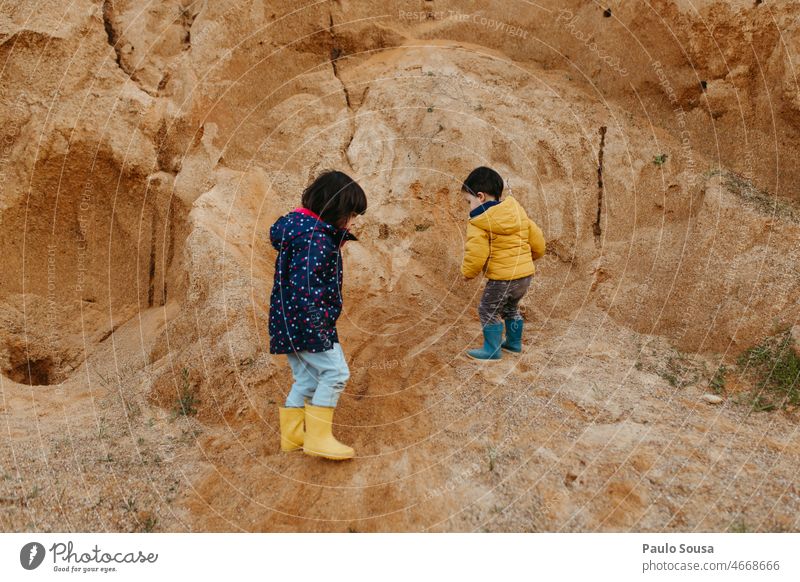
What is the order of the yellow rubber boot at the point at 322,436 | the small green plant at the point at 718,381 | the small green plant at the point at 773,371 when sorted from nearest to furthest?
the yellow rubber boot at the point at 322,436 < the small green plant at the point at 773,371 < the small green plant at the point at 718,381

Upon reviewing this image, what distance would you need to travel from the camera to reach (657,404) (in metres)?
4.14

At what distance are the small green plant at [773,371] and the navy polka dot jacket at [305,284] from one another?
3217mm

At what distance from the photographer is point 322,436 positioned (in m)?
3.66

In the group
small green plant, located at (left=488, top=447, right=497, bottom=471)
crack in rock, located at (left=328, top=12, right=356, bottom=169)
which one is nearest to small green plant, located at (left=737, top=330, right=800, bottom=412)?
small green plant, located at (left=488, top=447, right=497, bottom=471)

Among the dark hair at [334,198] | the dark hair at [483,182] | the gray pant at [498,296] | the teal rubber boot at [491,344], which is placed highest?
the dark hair at [483,182]

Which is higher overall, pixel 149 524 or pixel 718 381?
pixel 718 381

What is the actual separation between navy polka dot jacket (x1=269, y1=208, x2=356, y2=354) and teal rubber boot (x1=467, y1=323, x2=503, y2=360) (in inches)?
64.4

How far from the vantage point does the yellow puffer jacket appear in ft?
15.3

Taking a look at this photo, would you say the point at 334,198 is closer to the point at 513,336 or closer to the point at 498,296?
the point at 498,296

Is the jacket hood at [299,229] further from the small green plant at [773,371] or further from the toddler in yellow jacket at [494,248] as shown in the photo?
the small green plant at [773,371]

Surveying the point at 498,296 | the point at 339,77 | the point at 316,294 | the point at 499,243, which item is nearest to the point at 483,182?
the point at 499,243

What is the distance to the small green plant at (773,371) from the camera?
4.15 metres

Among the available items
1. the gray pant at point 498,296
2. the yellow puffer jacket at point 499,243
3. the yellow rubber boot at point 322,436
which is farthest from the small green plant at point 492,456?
the yellow puffer jacket at point 499,243

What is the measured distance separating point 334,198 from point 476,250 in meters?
1.58
